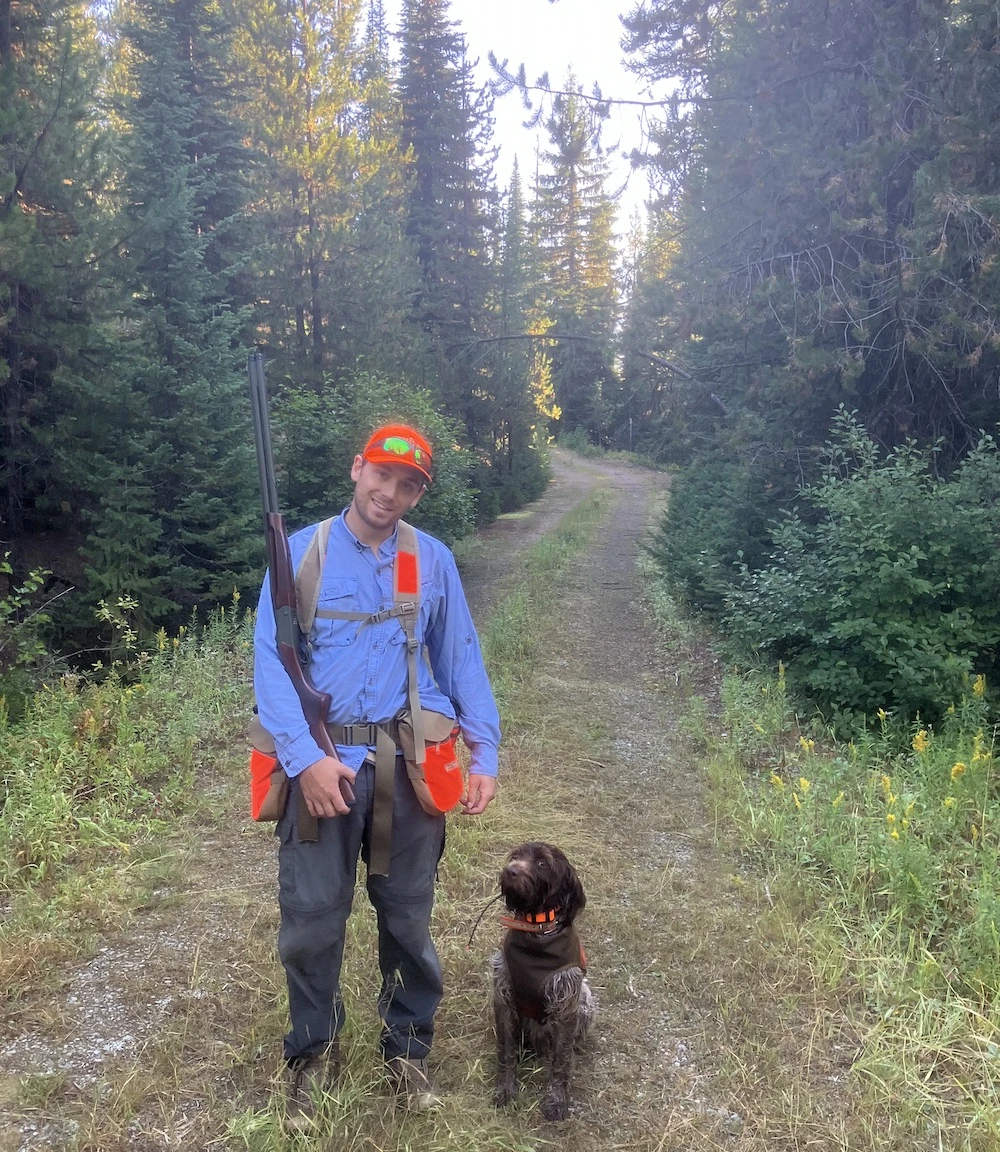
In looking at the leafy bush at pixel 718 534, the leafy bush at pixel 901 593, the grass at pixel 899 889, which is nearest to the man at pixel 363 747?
the grass at pixel 899 889

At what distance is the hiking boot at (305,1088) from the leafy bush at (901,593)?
15.1 ft

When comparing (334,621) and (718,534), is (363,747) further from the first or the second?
(718,534)

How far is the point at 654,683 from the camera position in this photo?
817cm

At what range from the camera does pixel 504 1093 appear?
9.15 feet

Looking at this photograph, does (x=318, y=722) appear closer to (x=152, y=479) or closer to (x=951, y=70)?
(x=152, y=479)

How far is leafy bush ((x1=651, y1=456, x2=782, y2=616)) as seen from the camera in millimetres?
9492

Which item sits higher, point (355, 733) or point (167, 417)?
point (167, 417)

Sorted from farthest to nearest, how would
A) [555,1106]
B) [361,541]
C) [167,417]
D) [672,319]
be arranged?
[672,319] < [167,417] < [555,1106] < [361,541]

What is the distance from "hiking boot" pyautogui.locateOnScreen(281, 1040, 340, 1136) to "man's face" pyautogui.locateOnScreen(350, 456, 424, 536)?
166 centimetres

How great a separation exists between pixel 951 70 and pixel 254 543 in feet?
27.9

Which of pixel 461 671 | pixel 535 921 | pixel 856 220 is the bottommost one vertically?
pixel 535 921

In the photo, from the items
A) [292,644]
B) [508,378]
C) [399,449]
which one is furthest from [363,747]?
[508,378]

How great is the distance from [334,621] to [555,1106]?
1767 mm

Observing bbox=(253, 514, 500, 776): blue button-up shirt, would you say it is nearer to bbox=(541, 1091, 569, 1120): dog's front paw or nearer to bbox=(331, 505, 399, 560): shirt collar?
bbox=(331, 505, 399, 560): shirt collar
